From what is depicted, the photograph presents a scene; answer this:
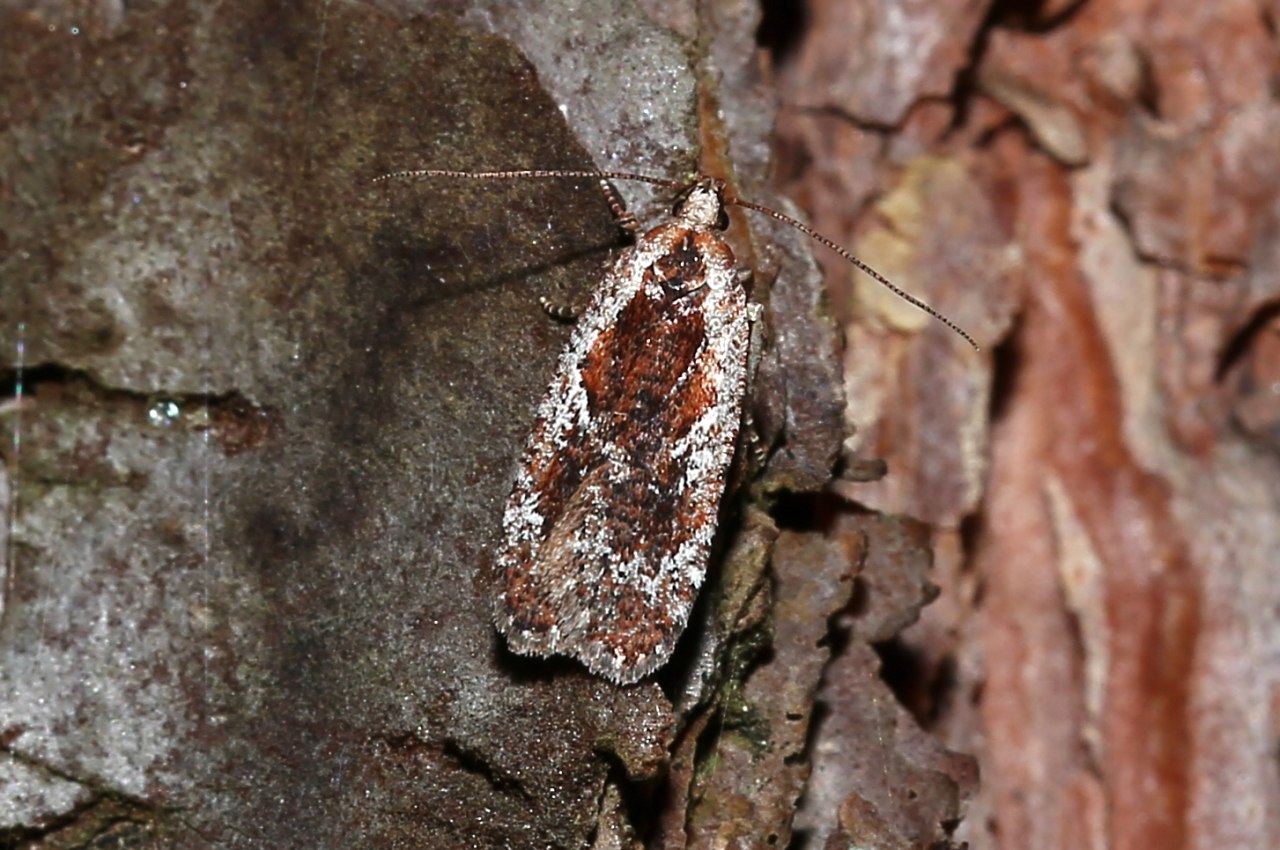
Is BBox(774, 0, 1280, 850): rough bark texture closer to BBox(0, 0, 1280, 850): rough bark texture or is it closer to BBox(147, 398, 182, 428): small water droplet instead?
BBox(0, 0, 1280, 850): rough bark texture

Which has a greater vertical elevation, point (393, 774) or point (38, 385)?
point (38, 385)

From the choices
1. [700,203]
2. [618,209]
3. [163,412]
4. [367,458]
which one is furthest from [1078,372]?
[163,412]

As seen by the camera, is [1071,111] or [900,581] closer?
[900,581]

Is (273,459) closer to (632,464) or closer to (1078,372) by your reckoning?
(632,464)

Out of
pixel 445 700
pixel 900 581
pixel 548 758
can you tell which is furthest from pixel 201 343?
pixel 900 581

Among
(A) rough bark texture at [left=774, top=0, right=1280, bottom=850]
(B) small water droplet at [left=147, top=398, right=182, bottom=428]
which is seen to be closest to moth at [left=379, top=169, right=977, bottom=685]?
(B) small water droplet at [left=147, top=398, right=182, bottom=428]

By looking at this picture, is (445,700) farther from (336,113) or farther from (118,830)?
(336,113)
